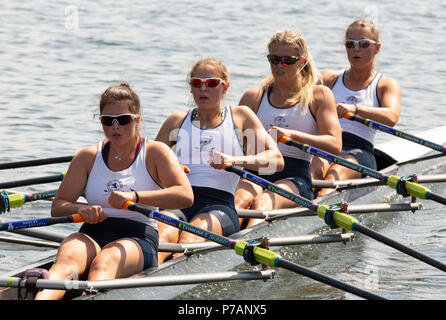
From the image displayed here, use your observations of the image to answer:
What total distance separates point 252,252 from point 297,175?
1966mm

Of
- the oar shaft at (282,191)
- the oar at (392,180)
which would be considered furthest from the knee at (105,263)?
the oar at (392,180)

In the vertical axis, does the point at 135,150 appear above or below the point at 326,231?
above

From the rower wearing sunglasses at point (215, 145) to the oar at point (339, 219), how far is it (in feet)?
0.44

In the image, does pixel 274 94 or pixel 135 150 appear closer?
pixel 135 150

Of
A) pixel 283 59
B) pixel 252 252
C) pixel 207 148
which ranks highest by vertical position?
pixel 283 59

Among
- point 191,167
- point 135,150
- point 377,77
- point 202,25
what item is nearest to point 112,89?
point 135,150

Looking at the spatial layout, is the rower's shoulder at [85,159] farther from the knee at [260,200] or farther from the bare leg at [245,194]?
the knee at [260,200]

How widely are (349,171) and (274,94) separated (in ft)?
4.19

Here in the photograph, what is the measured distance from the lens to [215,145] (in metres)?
6.21

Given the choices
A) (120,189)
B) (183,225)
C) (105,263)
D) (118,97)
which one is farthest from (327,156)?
(105,263)

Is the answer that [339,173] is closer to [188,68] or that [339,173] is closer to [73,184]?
[73,184]

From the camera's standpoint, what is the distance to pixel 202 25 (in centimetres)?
1909

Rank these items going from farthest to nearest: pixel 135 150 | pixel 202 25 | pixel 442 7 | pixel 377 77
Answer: pixel 442 7 → pixel 202 25 → pixel 377 77 → pixel 135 150

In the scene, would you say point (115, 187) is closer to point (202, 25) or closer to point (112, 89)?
point (112, 89)
